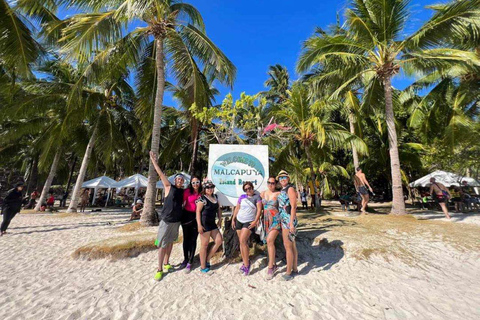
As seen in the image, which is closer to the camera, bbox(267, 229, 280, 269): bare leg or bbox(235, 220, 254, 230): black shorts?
bbox(267, 229, 280, 269): bare leg

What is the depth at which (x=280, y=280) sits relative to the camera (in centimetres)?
366

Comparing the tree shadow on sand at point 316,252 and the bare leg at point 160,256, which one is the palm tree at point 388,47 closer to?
the tree shadow on sand at point 316,252

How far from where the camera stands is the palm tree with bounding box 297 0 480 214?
759cm

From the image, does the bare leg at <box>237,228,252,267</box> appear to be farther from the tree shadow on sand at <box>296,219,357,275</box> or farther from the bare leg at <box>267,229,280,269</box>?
the tree shadow on sand at <box>296,219,357,275</box>

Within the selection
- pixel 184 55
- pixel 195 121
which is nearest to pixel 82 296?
pixel 184 55

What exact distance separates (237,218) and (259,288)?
3.79ft

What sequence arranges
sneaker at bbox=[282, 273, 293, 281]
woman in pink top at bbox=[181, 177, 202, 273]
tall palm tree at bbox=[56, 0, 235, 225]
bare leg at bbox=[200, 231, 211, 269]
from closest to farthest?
sneaker at bbox=[282, 273, 293, 281] < bare leg at bbox=[200, 231, 211, 269] < woman in pink top at bbox=[181, 177, 202, 273] < tall palm tree at bbox=[56, 0, 235, 225]

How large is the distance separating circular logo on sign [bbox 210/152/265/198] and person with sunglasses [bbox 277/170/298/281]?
135cm

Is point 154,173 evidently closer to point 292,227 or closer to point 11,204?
point 11,204

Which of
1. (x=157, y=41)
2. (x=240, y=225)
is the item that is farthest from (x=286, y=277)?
(x=157, y=41)

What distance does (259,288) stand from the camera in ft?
11.3

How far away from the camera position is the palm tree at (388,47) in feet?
24.9

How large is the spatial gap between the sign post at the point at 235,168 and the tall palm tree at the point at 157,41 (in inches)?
112

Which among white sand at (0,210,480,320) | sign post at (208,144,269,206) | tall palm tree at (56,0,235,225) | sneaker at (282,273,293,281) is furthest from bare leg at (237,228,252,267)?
tall palm tree at (56,0,235,225)
